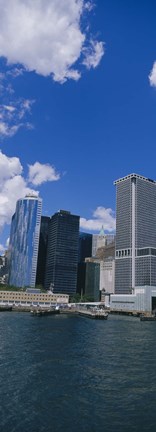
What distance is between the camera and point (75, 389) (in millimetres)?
40969

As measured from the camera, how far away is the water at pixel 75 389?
3084 cm

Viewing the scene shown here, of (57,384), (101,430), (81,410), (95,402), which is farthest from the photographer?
(57,384)

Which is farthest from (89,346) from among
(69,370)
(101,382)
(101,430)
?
(101,430)

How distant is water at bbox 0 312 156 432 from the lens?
30.8m

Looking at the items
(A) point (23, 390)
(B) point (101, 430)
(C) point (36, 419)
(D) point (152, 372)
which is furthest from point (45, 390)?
(D) point (152, 372)

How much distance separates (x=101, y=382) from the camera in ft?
145

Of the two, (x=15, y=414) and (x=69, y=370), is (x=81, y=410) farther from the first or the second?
(x=69, y=370)

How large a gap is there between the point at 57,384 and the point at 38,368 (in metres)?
7.83

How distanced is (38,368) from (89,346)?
25436 mm

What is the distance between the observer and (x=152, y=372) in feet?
166

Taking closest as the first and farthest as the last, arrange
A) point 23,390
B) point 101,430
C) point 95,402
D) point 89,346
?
point 101,430 < point 95,402 < point 23,390 < point 89,346

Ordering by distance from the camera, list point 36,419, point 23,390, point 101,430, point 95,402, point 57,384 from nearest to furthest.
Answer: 1. point 101,430
2. point 36,419
3. point 95,402
4. point 23,390
5. point 57,384

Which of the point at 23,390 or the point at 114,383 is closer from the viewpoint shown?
the point at 23,390

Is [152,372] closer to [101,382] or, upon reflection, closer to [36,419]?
[101,382]
